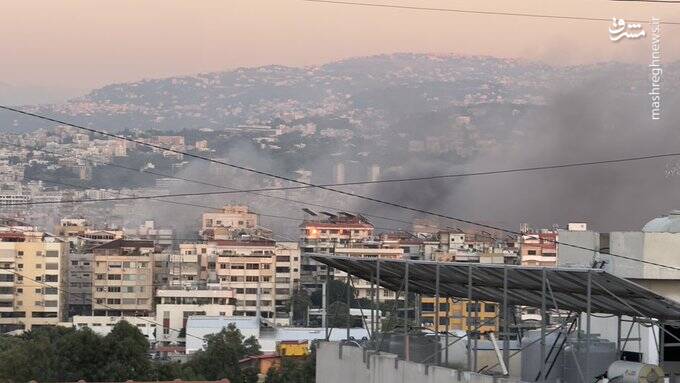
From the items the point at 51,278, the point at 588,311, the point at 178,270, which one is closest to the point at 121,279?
the point at 51,278

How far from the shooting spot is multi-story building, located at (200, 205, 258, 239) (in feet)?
438

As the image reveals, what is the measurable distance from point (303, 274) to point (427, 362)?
9066 cm

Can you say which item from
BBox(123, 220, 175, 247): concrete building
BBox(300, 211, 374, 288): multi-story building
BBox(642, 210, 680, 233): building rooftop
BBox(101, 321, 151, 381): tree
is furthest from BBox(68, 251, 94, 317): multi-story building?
BBox(642, 210, 680, 233): building rooftop

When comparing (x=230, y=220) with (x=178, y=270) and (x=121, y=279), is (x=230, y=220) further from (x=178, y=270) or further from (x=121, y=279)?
(x=121, y=279)

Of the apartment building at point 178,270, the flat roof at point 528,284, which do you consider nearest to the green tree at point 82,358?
the flat roof at point 528,284

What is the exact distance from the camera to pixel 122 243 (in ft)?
351

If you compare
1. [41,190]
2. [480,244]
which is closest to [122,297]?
[480,244]

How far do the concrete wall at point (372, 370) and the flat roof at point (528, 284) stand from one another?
37.5 inches

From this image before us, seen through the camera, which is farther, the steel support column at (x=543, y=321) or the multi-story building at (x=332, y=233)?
the multi-story building at (x=332, y=233)

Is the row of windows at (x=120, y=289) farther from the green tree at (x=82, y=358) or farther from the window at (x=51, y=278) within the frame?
the green tree at (x=82, y=358)

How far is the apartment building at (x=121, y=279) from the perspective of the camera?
100 meters

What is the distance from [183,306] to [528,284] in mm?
72692

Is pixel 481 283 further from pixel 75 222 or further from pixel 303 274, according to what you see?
pixel 75 222

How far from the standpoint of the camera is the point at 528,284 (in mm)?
17000
